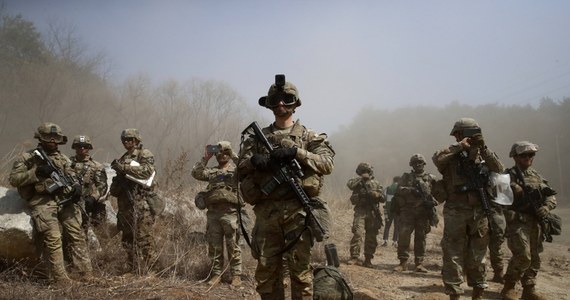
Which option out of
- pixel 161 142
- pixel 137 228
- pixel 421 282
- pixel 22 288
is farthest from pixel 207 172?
pixel 161 142

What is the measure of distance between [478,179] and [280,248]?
9.27 feet

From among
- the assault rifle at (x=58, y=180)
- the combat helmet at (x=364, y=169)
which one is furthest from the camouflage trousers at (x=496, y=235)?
the assault rifle at (x=58, y=180)

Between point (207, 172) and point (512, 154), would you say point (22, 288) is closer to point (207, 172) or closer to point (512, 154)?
point (207, 172)

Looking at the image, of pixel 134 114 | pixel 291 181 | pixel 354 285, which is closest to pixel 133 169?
pixel 291 181

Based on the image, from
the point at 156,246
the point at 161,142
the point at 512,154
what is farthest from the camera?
the point at 161,142

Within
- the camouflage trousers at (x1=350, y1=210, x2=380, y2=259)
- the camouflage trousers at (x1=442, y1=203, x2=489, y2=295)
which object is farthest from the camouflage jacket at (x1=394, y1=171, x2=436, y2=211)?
the camouflage trousers at (x1=442, y1=203, x2=489, y2=295)

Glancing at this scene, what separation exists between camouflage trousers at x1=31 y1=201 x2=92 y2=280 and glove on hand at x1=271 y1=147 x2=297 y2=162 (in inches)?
129

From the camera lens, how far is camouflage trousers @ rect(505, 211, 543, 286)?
5.14 m

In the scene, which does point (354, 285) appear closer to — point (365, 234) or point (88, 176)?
point (365, 234)

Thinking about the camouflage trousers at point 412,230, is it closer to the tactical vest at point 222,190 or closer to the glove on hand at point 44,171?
the tactical vest at point 222,190

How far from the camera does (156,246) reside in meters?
5.91

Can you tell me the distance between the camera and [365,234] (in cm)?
796

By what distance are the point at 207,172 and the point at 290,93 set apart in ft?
9.59

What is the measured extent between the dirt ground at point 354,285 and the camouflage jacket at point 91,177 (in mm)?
1489
